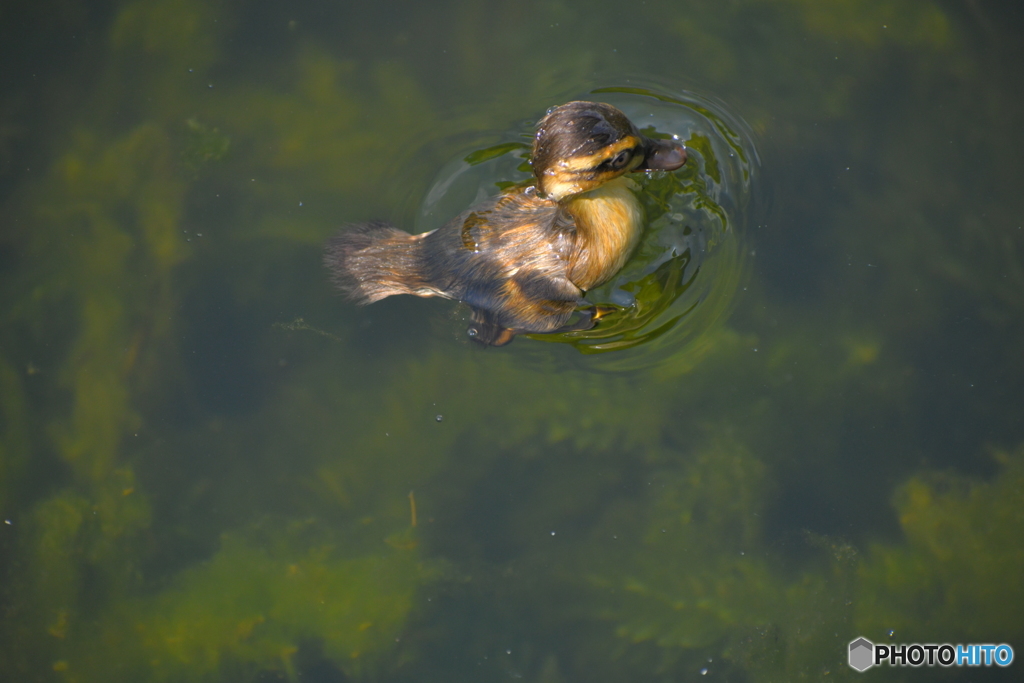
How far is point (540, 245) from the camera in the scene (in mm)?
4043

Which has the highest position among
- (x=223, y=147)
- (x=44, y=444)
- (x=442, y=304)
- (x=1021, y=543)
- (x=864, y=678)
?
(x=223, y=147)

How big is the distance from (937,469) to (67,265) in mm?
5288

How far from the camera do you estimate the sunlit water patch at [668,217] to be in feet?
14.5

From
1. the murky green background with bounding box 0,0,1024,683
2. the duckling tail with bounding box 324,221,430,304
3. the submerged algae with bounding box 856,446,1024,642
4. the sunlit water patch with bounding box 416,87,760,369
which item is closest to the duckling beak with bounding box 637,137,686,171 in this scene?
the sunlit water patch with bounding box 416,87,760,369

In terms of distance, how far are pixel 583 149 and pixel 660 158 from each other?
57 cm

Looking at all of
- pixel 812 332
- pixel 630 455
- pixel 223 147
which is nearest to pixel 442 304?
pixel 630 455

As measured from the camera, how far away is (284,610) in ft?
14.1

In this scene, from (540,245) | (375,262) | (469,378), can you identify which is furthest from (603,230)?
(375,262)

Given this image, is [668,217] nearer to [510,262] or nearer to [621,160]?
[621,160]

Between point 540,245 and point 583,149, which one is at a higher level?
point 583,149

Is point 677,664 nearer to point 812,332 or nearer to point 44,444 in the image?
point 812,332

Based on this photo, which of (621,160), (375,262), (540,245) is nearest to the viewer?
(621,160)

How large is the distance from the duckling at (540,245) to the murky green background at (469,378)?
0.32 meters

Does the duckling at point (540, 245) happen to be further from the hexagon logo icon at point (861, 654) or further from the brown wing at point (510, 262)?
the hexagon logo icon at point (861, 654)
